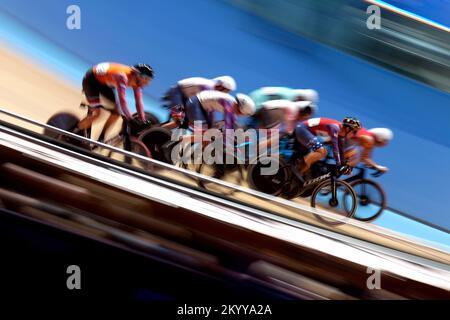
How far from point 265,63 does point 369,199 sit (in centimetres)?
188

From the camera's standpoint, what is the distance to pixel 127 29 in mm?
5672

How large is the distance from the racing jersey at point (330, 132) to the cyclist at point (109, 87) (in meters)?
1.31

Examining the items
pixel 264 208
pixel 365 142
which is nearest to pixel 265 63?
pixel 365 142

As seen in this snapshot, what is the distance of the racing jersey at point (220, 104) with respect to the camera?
167 inches

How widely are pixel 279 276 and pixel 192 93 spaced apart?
6.71 feet

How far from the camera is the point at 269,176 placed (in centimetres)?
420

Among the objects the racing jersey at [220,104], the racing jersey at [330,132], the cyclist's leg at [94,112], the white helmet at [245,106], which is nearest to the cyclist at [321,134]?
the racing jersey at [330,132]

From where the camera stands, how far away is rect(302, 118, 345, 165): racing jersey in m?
4.15

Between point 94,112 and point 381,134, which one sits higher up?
point 94,112

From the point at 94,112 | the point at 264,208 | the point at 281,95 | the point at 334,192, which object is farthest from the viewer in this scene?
the point at 281,95

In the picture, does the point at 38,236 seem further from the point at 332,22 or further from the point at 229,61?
the point at 332,22

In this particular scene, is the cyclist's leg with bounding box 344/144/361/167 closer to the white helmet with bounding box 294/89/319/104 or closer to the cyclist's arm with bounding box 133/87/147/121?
the white helmet with bounding box 294/89/319/104

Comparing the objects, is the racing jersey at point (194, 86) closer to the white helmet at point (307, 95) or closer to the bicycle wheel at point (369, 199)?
the white helmet at point (307, 95)

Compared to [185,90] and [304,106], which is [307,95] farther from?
[185,90]
